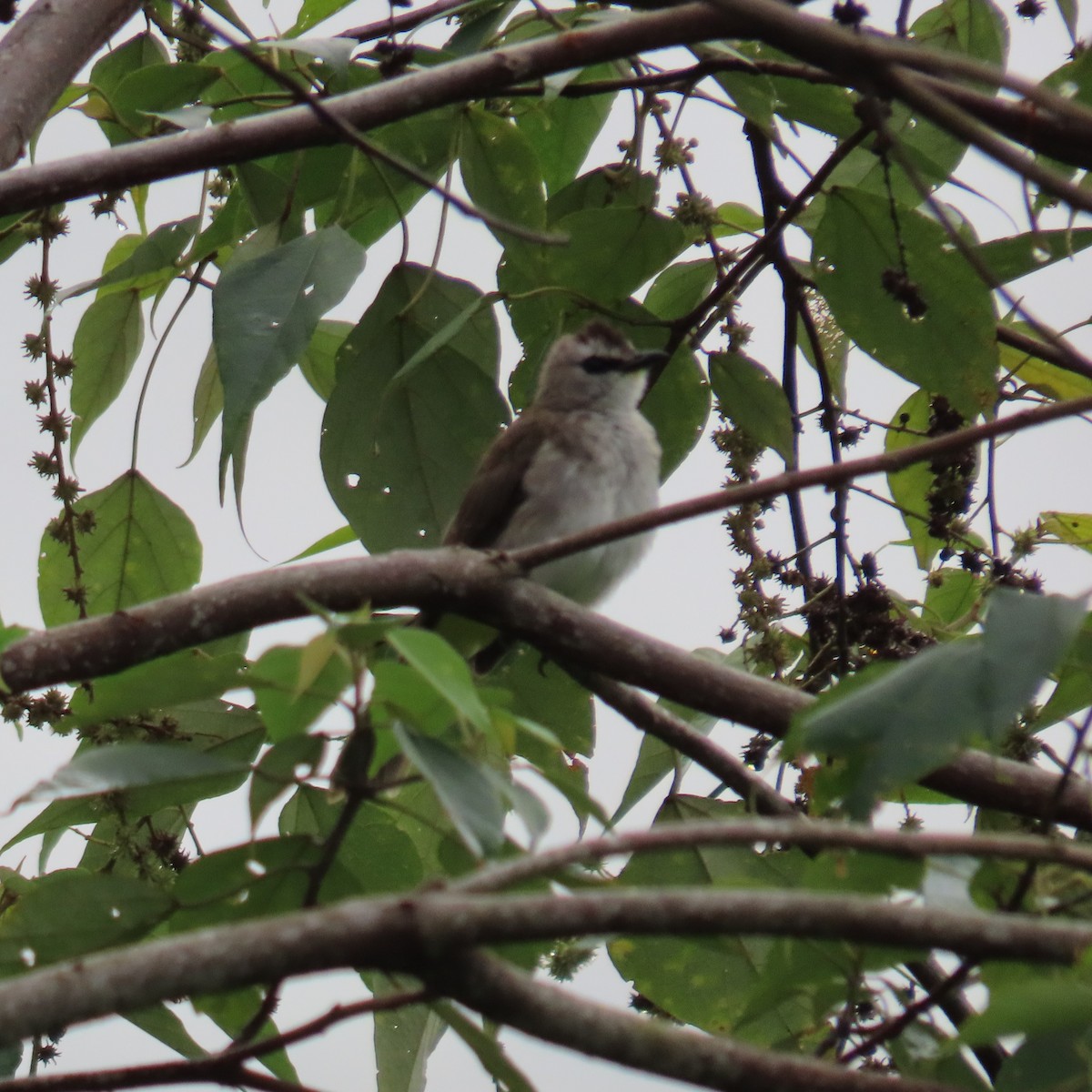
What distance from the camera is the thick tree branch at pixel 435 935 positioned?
1.51 m

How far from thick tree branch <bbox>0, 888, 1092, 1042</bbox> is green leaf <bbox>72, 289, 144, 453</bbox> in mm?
2844

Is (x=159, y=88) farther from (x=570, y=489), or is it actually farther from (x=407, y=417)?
(x=570, y=489)

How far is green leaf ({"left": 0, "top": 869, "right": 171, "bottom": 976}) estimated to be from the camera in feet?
7.24

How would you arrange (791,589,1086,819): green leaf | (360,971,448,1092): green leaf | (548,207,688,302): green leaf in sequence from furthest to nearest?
(548,207,688,302): green leaf, (360,971,448,1092): green leaf, (791,589,1086,819): green leaf

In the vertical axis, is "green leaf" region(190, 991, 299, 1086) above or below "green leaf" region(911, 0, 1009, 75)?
below

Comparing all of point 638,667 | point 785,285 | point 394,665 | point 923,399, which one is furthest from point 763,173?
point 394,665

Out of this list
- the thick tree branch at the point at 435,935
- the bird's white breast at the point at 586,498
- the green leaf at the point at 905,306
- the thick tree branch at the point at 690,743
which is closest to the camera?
the thick tree branch at the point at 435,935

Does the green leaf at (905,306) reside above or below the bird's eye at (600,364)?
below

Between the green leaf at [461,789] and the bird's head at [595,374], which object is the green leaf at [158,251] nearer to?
the bird's head at [595,374]

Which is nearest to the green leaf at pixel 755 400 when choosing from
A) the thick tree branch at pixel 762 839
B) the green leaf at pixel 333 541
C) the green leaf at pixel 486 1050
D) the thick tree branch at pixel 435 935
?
the green leaf at pixel 333 541

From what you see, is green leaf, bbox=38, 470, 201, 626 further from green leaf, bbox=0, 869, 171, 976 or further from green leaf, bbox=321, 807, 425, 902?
green leaf, bbox=0, 869, 171, 976

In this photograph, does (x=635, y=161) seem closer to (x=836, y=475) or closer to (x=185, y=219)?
(x=185, y=219)

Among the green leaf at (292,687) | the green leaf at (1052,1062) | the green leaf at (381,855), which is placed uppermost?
the green leaf at (381,855)

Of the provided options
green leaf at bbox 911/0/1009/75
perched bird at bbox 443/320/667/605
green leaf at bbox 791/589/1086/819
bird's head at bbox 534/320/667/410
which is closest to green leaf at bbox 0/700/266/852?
green leaf at bbox 791/589/1086/819
